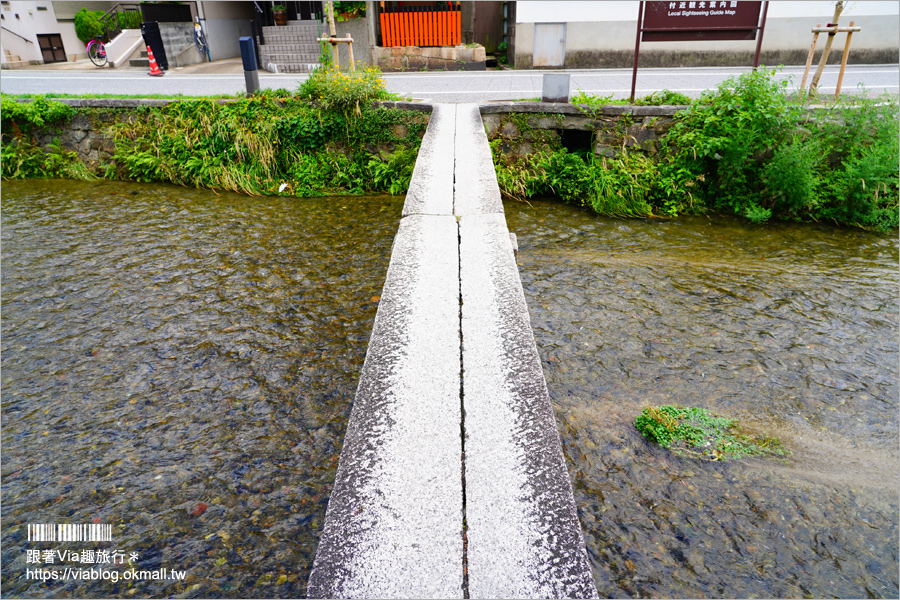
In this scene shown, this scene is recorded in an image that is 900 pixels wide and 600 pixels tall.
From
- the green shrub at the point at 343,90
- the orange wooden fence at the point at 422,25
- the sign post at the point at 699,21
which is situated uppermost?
the orange wooden fence at the point at 422,25

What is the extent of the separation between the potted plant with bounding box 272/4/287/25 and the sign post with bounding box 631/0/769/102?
1181cm

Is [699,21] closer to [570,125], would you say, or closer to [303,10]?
[570,125]

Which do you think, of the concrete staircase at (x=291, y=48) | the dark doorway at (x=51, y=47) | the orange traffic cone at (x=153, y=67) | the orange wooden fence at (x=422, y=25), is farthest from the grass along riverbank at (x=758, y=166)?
the dark doorway at (x=51, y=47)

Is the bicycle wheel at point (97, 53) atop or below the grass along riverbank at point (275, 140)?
atop

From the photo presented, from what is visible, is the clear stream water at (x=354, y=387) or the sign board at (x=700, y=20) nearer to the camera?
the clear stream water at (x=354, y=387)

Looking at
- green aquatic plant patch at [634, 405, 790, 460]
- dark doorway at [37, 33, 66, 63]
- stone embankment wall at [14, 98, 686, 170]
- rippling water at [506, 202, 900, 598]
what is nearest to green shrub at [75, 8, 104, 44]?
dark doorway at [37, 33, 66, 63]

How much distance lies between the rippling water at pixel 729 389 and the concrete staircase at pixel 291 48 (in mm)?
9604

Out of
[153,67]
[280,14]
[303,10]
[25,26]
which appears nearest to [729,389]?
[153,67]

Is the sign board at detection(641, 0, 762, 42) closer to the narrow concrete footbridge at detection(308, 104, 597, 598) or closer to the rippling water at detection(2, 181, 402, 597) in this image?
the rippling water at detection(2, 181, 402, 597)

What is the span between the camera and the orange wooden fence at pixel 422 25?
1372cm

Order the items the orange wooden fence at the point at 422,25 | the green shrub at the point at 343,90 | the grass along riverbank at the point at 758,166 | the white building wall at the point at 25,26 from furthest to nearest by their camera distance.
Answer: the white building wall at the point at 25,26 → the orange wooden fence at the point at 422,25 → the green shrub at the point at 343,90 → the grass along riverbank at the point at 758,166

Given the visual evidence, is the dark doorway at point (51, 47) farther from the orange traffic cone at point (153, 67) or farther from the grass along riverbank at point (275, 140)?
the grass along riverbank at point (275, 140)

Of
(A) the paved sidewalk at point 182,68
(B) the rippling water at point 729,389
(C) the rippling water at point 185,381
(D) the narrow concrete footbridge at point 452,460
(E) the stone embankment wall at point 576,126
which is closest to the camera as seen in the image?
(D) the narrow concrete footbridge at point 452,460

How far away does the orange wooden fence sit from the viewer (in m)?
13.7
